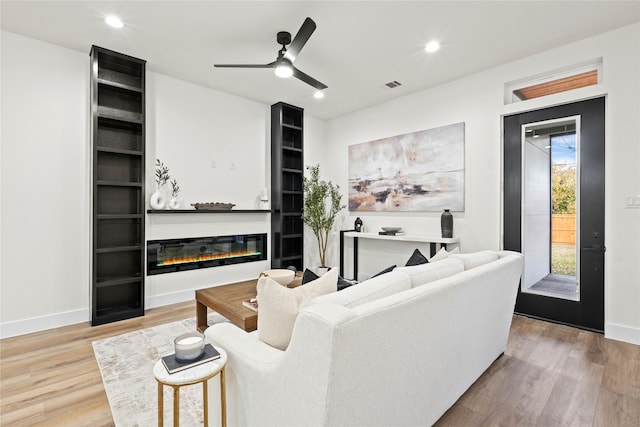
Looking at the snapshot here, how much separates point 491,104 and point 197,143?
3794 millimetres

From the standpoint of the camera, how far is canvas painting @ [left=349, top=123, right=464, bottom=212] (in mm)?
4125

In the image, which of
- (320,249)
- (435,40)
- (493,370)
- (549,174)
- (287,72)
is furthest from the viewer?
(320,249)

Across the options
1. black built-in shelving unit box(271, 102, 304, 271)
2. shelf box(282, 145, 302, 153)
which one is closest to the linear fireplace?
black built-in shelving unit box(271, 102, 304, 271)

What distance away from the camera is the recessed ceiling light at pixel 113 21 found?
Answer: 9.23 feet

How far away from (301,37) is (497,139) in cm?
259

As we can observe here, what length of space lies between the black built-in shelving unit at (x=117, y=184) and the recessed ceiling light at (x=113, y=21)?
582 millimetres

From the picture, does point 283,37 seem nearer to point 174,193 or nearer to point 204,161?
point 204,161

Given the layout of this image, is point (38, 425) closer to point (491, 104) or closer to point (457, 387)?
point (457, 387)

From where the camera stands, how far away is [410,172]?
4590 mm

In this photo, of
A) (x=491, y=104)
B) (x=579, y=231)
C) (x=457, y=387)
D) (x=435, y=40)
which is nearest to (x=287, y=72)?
(x=435, y=40)

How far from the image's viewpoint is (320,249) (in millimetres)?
5590

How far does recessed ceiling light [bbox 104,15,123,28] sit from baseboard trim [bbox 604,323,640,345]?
5342mm

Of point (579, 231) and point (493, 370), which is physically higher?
point (579, 231)

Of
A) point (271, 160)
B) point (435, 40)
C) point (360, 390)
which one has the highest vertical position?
point (435, 40)
